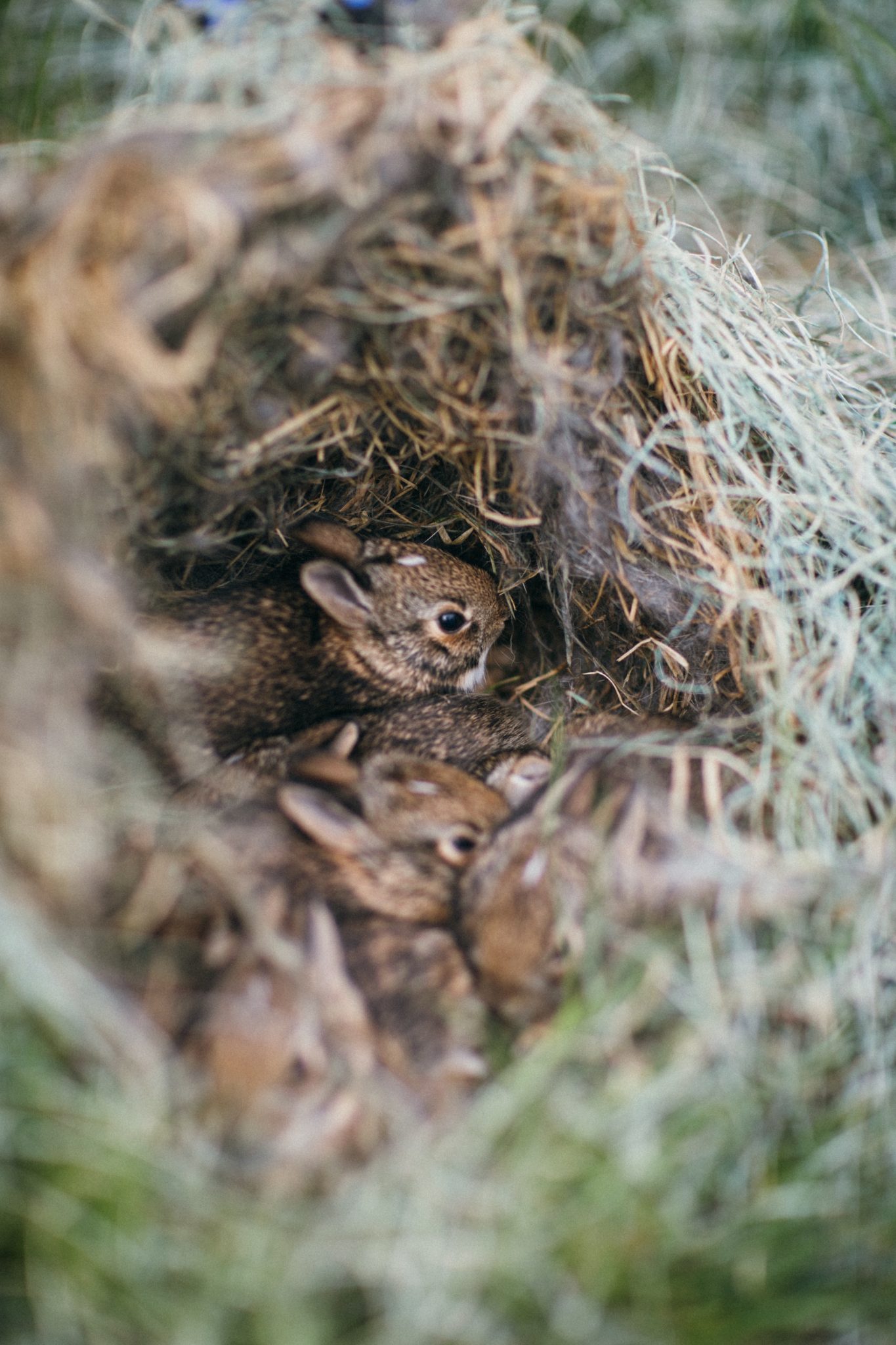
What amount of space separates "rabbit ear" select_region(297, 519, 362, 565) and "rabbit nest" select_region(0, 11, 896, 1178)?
2.6 inches

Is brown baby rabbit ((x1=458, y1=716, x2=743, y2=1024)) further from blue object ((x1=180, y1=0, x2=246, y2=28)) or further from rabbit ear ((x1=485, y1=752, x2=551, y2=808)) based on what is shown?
blue object ((x1=180, y1=0, x2=246, y2=28))

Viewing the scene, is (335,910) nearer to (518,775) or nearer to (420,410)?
(518,775)

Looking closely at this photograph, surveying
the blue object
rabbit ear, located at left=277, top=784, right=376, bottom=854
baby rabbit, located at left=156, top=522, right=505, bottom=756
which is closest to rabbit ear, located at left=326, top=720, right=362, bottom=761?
baby rabbit, located at left=156, top=522, right=505, bottom=756

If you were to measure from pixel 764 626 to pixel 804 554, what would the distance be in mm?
352

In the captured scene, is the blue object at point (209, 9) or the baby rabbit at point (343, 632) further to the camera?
the baby rabbit at point (343, 632)

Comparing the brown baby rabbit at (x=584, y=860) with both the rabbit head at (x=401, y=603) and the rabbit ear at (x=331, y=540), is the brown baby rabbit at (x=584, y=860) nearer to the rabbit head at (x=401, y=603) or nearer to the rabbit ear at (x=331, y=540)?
the rabbit head at (x=401, y=603)

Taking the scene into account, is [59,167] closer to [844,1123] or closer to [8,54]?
[8,54]

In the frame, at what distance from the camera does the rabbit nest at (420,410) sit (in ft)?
5.74

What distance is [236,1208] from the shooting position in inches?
63.4

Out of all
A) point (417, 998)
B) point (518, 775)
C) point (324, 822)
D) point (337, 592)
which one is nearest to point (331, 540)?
point (337, 592)

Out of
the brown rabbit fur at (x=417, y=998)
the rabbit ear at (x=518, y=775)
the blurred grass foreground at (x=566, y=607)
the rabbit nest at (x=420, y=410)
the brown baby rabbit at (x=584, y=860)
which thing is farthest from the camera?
the rabbit ear at (x=518, y=775)

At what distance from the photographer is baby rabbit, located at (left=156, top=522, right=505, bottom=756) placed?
2832 mm

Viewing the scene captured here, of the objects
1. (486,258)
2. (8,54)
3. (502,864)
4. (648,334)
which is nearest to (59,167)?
(486,258)

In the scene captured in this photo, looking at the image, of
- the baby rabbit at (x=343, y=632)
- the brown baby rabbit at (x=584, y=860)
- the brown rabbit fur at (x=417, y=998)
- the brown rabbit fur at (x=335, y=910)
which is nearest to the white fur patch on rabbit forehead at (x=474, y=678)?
the baby rabbit at (x=343, y=632)
